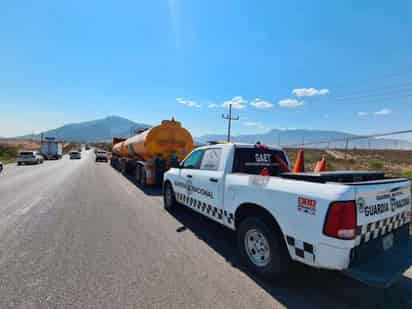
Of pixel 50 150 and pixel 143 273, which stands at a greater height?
pixel 50 150

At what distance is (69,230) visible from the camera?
4.72 metres

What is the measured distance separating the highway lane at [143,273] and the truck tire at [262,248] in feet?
0.59

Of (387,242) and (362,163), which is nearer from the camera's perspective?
(387,242)

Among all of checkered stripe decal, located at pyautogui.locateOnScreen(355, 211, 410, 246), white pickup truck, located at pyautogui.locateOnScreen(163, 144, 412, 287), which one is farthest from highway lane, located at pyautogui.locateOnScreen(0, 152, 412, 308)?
checkered stripe decal, located at pyautogui.locateOnScreen(355, 211, 410, 246)

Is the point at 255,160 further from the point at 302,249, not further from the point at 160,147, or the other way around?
the point at 160,147

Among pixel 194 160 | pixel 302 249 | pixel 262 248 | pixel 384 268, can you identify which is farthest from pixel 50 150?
pixel 384 268

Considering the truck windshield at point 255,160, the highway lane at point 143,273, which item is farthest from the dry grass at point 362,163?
the highway lane at point 143,273

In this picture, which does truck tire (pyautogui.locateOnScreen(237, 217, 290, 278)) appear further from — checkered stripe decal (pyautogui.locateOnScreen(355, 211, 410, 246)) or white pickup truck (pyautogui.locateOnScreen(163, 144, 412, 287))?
checkered stripe decal (pyautogui.locateOnScreen(355, 211, 410, 246))

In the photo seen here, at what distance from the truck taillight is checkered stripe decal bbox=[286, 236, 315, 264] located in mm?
323

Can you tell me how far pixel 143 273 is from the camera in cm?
311

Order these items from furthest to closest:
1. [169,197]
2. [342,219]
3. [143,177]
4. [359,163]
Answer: [359,163] < [143,177] < [169,197] < [342,219]

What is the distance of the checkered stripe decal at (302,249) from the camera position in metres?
2.41

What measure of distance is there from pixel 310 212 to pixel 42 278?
3.52m

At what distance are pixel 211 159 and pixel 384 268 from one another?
9.96ft
